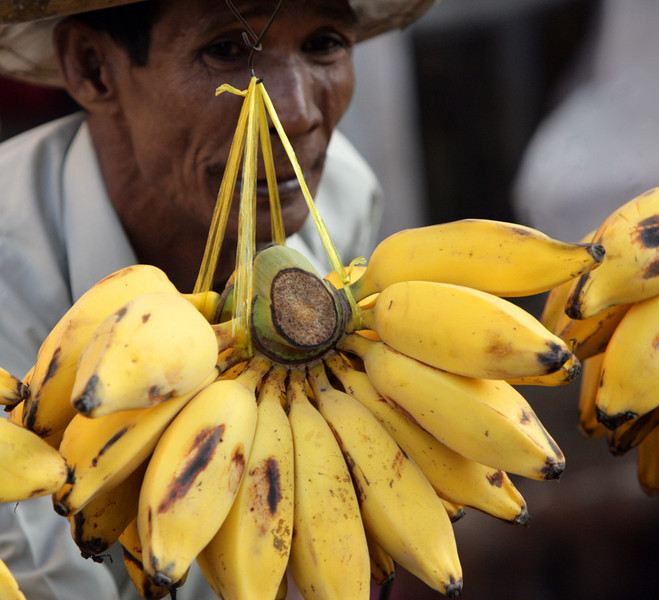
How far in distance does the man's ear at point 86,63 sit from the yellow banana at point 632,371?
966 mm

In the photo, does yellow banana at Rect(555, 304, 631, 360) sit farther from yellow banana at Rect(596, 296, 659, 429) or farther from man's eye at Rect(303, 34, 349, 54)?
man's eye at Rect(303, 34, 349, 54)

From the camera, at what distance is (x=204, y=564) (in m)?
0.74

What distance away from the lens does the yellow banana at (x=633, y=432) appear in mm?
937

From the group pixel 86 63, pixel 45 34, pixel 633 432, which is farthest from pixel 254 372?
pixel 45 34

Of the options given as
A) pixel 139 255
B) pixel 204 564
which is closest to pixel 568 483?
pixel 139 255

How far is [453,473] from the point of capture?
2.45ft

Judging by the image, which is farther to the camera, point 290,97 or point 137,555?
point 290,97

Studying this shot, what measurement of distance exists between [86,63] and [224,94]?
32cm

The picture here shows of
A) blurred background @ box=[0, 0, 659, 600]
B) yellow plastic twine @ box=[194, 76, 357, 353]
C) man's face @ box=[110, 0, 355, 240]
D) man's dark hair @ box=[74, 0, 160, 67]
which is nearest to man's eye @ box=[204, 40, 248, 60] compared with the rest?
man's face @ box=[110, 0, 355, 240]

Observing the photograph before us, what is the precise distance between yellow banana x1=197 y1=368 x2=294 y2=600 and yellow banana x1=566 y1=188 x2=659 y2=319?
342 millimetres

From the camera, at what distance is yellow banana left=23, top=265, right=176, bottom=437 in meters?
0.69

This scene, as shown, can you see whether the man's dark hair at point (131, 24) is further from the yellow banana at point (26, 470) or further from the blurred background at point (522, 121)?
the blurred background at point (522, 121)

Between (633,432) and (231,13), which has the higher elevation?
(231,13)

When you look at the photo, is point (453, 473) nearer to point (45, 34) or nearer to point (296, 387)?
point (296, 387)
